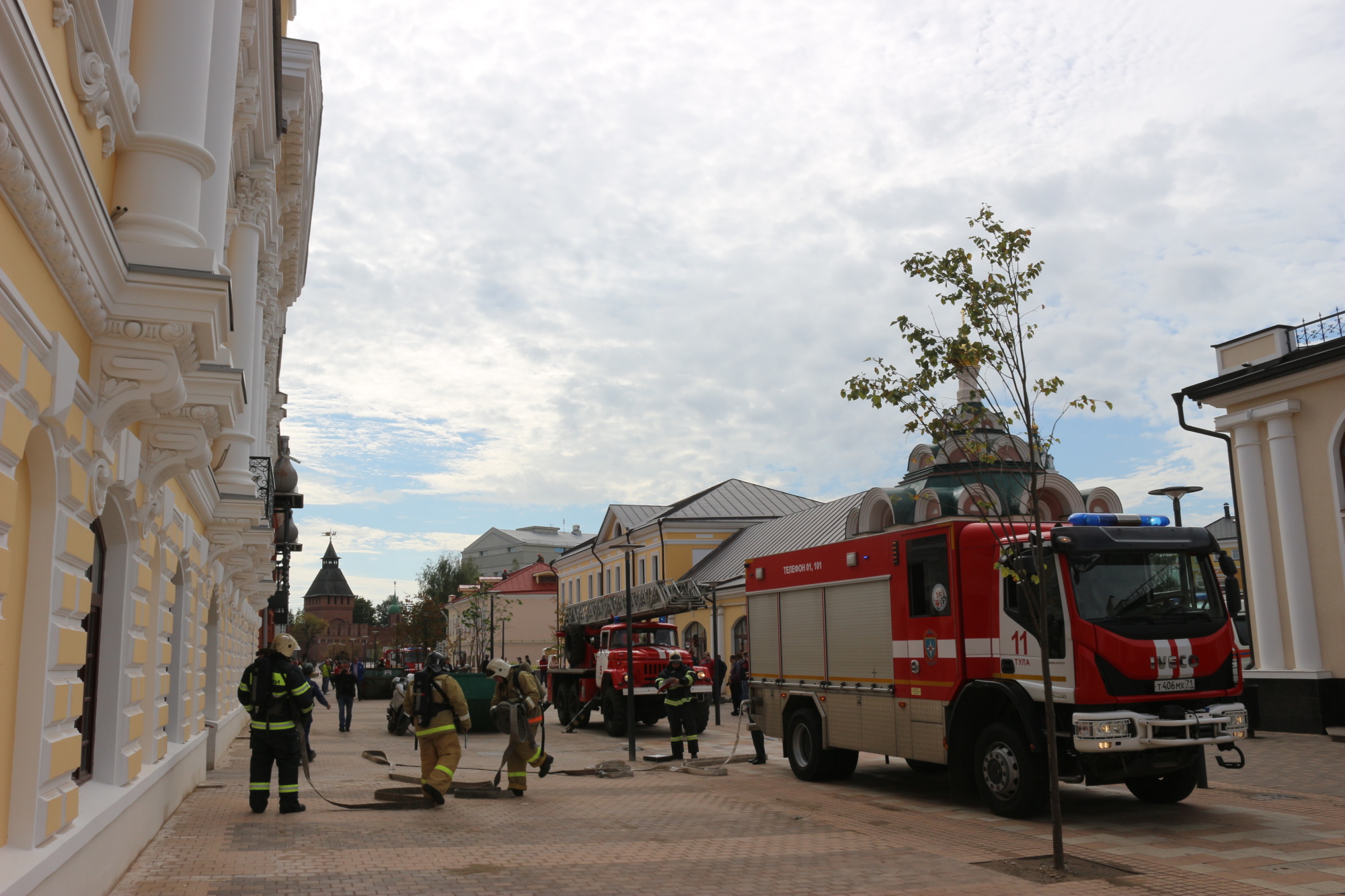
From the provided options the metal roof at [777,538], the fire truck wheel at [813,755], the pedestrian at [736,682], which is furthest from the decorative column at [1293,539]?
the metal roof at [777,538]

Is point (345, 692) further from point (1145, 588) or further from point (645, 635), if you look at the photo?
point (1145, 588)

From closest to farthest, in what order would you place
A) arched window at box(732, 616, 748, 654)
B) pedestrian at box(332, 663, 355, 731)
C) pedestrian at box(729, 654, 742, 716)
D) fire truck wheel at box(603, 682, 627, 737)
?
fire truck wheel at box(603, 682, 627, 737) → pedestrian at box(332, 663, 355, 731) → pedestrian at box(729, 654, 742, 716) → arched window at box(732, 616, 748, 654)

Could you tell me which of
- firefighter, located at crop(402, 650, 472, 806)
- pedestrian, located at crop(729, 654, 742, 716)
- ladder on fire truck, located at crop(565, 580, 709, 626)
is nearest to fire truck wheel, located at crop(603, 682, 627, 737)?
pedestrian, located at crop(729, 654, 742, 716)

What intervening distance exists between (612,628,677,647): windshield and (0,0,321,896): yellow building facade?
15509 mm

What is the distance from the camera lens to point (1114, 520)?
434 inches

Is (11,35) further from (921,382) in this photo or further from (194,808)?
(194,808)

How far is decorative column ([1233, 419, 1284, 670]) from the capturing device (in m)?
19.8

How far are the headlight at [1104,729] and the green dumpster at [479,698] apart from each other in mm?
15170

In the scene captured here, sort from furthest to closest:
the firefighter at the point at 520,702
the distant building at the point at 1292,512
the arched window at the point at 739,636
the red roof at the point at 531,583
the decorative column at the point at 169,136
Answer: the red roof at the point at 531,583 < the arched window at the point at 739,636 < the distant building at the point at 1292,512 < the firefighter at the point at 520,702 < the decorative column at the point at 169,136

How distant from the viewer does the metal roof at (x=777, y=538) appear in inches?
1665

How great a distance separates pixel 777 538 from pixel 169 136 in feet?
134

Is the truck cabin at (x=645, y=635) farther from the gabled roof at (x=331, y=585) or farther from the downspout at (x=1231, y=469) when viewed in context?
the gabled roof at (x=331, y=585)

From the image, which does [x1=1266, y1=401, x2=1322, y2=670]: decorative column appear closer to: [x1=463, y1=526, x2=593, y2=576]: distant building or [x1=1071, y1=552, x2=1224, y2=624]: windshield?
[x1=1071, y1=552, x2=1224, y2=624]: windshield

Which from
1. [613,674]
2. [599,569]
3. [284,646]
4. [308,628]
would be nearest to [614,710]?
[613,674]
